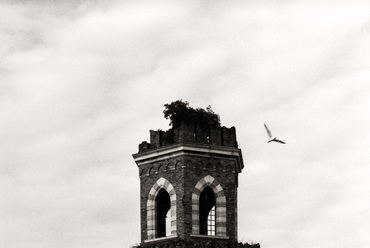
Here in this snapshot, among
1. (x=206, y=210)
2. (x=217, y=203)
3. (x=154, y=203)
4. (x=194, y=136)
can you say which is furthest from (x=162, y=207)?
(x=194, y=136)

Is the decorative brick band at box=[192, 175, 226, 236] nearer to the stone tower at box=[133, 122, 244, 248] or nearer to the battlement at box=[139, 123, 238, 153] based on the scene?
the stone tower at box=[133, 122, 244, 248]

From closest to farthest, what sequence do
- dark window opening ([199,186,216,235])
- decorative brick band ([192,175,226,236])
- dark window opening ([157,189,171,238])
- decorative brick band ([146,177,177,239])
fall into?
1. decorative brick band ([192,175,226,236])
2. decorative brick band ([146,177,177,239])
3. dark window opening ([199,186,216,235])
4. dark window opening ([157,189,171,238])

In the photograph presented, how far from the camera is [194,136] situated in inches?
2064

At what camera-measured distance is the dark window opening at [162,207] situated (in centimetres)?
5256

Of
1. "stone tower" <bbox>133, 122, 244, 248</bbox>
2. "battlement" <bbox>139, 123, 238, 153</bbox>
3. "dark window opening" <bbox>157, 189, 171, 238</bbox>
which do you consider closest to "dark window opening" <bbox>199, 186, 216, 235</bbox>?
"stone tower" <bbox>133, 122, 244, 248</bbox>

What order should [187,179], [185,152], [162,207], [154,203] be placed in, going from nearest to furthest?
[187,179]
[185,152]
[154,203]
[162,207]

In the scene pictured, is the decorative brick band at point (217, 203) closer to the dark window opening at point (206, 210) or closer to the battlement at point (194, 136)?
the dark window opening at point (206, 210)

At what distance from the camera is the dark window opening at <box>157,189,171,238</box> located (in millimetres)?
52562

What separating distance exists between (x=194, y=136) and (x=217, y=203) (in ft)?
10.3

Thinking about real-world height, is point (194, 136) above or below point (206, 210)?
above

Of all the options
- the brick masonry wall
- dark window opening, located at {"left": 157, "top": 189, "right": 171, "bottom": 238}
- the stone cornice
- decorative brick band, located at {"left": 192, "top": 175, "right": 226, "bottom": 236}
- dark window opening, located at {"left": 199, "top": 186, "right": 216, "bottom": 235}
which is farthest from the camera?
dark window opening, located at {"left": 157, "top": 189, "right": 171, "bottom": 238}

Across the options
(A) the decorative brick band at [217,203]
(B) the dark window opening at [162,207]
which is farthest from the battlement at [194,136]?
(B) the dark window opening at [162,207]

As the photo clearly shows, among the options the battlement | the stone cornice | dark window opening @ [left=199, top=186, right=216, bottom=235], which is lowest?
dark window opening @ [left=199, top=186, right=216, bottom=235]

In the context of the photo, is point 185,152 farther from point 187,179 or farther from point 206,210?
point 206,210
